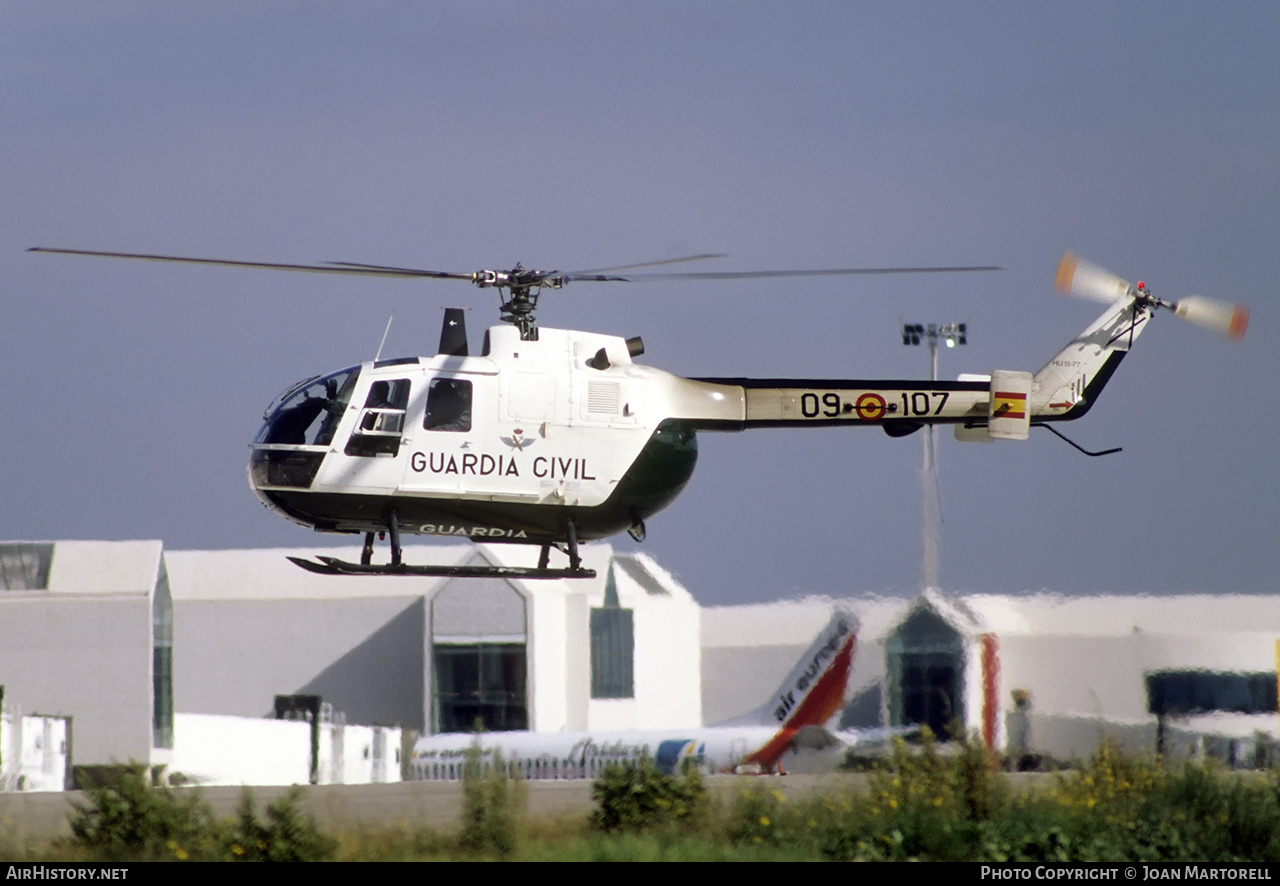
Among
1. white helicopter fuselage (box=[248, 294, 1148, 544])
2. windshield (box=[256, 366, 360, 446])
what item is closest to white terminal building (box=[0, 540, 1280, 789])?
white helicopter fuselage (box=[248, 294, 1148, 544])

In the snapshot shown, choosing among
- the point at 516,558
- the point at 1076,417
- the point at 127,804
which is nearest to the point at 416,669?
the point at 516,558

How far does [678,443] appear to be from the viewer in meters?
23.9

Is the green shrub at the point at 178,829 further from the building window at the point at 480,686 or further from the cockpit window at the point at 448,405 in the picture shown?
the building window at the point at 480,686

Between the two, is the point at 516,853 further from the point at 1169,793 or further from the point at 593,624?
the point at 593,624

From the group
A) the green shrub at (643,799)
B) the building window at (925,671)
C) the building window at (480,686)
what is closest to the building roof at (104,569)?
the building window at (480,686)

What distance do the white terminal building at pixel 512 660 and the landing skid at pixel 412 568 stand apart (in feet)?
25.8

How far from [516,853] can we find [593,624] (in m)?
38.3

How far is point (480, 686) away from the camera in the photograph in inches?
2163

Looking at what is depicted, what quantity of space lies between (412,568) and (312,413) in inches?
98.1

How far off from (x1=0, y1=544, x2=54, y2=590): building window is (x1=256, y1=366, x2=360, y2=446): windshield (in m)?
28.9

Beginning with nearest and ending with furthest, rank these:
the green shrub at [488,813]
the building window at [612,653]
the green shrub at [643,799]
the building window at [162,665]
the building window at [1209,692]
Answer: the green shrub at [488,813]
the green shrub at [643,799]
the building window at [1209,692]
the building window at [162,665]
the building window at [612,653]

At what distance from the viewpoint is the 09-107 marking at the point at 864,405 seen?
2436 centimetres

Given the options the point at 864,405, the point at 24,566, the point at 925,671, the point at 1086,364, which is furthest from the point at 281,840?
the point at 24,566

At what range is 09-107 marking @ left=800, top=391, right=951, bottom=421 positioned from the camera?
24359 mm
